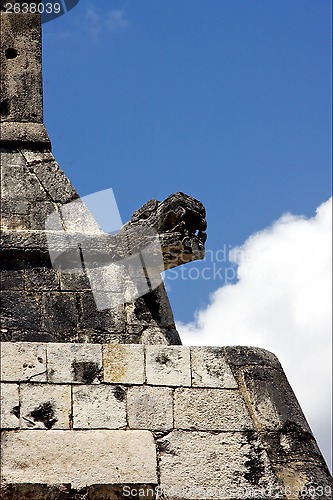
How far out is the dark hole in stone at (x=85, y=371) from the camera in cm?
755

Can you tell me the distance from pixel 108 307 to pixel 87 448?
1.38 m

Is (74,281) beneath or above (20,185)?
beneath

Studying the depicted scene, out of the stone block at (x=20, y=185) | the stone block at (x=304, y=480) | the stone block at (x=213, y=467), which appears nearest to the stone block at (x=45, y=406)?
the stone block at (x=213, y=467)

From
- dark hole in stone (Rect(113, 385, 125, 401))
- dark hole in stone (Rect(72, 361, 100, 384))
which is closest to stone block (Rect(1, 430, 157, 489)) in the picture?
dark hole in stone (Rect(113, 385, 125, 401))

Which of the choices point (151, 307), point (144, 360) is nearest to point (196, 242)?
point (151, 307)

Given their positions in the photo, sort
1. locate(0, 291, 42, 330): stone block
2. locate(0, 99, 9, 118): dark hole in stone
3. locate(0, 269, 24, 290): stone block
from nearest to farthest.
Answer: locate(0, 291, 42, 330): stone block, locate(0, 269, 24, 290): stone block, locate(0, 99, 9, 118): dark hole in stone

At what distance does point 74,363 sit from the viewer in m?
7.60

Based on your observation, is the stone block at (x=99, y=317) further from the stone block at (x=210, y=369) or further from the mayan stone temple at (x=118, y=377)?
the stone block at (x=210, y=369)

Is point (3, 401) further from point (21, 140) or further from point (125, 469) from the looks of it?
point (21, 140)

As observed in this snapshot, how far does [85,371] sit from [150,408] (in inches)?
22.7

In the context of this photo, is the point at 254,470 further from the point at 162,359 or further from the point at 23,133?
the point at 23,133

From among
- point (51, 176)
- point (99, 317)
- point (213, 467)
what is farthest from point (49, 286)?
point (213, 467)

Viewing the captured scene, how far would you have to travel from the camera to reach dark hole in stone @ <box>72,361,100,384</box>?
755 cm

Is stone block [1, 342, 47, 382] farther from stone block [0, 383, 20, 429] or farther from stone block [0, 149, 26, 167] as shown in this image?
stone block [0, 149, 26, 167]
